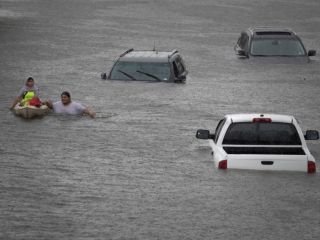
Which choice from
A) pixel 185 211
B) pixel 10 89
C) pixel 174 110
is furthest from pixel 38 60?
pixel 185 211

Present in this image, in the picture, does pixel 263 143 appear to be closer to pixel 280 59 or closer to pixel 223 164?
pixel 223 164

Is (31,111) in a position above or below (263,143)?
below

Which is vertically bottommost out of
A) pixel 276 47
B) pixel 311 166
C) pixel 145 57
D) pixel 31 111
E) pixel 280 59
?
pixel 280 59

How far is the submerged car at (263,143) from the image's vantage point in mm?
22797

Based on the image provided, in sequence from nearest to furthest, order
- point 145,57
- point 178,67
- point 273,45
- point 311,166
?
1. point 311,166
2. point 145,57
3. point 178,67
4. point 273,45

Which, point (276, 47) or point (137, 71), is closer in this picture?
point (137, 71)

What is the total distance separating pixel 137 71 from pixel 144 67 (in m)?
0.26

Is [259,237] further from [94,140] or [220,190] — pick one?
[94,140]

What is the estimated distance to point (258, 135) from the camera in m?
23.5

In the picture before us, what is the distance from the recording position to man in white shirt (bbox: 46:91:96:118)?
3400 cm

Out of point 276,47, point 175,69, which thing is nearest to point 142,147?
point 175,69

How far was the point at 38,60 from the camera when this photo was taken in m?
49.3

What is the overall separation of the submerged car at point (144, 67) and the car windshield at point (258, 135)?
14.1m

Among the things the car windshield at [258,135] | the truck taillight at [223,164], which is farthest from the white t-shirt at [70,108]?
the truck taillight at [223,164]
